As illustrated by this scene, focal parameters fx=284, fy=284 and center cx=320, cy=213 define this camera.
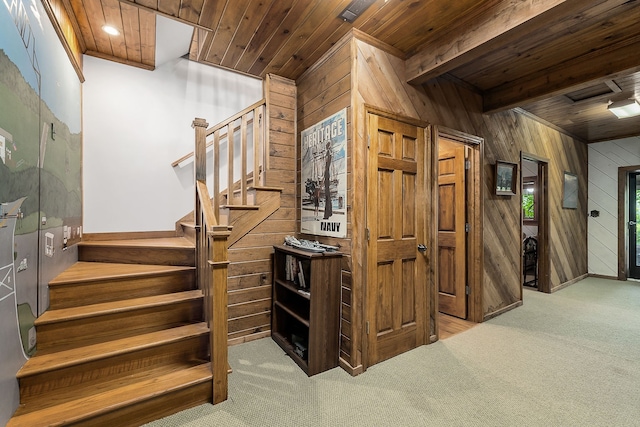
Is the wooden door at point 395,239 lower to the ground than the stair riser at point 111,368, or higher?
higher

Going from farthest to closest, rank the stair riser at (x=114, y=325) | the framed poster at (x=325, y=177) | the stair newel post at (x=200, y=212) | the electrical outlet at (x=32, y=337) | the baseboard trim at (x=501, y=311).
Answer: the baseboard trim at (x=501, y=311)
the framed poster at (x=325, y=177)
the stair newel post at (x=200, y=212)
the stair riser at (x=114, y=325)
the electrical outlet at (x=32, y=337)

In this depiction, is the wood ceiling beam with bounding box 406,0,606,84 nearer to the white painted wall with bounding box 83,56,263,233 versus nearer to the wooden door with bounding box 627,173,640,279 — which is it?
the white painted wall with bounding box 83,56,263,233

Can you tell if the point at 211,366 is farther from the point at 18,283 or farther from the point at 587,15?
the point at 587,15

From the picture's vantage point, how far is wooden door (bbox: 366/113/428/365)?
2365mm

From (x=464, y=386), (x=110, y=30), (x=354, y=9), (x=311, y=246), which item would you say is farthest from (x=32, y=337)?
(x=354, y=9)

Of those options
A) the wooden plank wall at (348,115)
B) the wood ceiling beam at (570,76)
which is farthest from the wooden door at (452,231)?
the wooden plank wall at (348,115)

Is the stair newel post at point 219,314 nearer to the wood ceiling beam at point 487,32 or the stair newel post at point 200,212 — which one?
the stair newel post at point 200,212

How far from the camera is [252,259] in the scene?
284cm

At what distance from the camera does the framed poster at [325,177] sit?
7.92 ft

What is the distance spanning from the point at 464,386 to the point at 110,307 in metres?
2.60

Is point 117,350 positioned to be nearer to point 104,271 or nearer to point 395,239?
point 104,271

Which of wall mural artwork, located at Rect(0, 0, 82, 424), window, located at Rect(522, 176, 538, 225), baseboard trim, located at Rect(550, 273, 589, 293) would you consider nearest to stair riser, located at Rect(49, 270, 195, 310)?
wall mural artwork, located at Rect(0, 0, 82, 424)

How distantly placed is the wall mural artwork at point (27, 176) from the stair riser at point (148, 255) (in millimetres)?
332

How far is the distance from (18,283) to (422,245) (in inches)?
112
